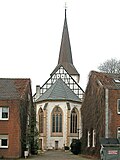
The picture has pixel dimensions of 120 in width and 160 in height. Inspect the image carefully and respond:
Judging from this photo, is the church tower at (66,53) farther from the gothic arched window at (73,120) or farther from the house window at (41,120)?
the house window at (41,120)

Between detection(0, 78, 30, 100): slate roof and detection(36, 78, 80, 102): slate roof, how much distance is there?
93.1 ft

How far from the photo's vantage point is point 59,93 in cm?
7719

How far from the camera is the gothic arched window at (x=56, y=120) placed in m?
75.1

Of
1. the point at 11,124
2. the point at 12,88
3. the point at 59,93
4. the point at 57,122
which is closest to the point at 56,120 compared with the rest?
the point at 57,122

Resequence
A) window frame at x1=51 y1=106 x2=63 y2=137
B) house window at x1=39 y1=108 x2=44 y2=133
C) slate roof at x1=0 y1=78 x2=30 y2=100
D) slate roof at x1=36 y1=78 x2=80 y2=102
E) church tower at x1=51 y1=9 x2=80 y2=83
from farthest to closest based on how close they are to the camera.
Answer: church tower at x1=51 y1=9 x2=80 y2=83
slate roof at x1=36 y1=78 x2=80 y2=102
house window at x1=39 y1=108 x2=44 y2=133
window frame at x1=51 y1=106 x2=63 y2=137
slate roof at x1=0 y1=78 x2=30 y2=100

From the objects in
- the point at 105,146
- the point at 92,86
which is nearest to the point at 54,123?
the point at 92,86

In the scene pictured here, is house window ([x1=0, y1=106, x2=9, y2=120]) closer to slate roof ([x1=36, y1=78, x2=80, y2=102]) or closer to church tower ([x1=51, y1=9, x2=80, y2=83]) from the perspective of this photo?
slate roof ([x1=36, y1=78, x2=80, y2=102])

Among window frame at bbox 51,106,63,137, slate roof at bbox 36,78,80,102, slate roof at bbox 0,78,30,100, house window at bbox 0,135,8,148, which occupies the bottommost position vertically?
house window at bbox 0,135,8,148

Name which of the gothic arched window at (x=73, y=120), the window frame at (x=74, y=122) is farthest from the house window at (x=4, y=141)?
the gothic arched window at (x=73, y=120)

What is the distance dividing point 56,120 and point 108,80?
32639 mm

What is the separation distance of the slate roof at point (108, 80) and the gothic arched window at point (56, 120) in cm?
3000

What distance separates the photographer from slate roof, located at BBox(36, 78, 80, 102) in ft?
250

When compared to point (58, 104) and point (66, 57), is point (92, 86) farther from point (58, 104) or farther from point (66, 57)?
point (66, 57)

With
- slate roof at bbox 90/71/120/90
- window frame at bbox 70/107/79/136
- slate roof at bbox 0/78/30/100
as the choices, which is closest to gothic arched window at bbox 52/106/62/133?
window frame at bbox 70/107/79/136
